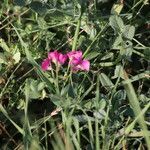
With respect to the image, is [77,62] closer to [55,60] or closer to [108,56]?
[55,60]

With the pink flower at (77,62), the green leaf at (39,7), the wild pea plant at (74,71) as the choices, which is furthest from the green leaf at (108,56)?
the green leaf at (39,7)

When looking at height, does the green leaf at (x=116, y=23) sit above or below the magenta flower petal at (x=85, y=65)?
above

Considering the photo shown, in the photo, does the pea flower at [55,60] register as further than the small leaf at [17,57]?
No

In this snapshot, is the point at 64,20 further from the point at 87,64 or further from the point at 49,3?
the point at 87,64

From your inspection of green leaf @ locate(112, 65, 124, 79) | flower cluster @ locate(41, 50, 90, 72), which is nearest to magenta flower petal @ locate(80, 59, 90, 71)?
flower cluster @ locate(41, 50, 90, 72)

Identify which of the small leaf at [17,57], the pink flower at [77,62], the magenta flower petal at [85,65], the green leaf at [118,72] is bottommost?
the green leaf at [118,72]

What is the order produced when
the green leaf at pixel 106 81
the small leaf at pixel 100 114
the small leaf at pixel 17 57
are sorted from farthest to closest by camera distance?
the small leaf at pixel 17 57
the green leaf at pixel 106 81
the small leaf at pixel 100 114

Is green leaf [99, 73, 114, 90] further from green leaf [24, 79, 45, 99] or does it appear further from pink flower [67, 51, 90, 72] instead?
green leaf [24, 79, 45, 99]

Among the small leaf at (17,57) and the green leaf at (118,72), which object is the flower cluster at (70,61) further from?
the small leaf at (17,57)
